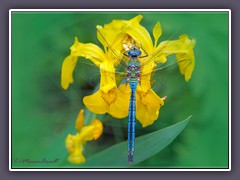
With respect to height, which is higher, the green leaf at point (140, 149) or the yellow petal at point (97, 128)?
the yellow petal at point (97, 128)

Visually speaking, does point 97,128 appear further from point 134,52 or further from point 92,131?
point 134,52

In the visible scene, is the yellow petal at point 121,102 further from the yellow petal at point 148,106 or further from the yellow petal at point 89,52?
the yellow petal at point 89,52

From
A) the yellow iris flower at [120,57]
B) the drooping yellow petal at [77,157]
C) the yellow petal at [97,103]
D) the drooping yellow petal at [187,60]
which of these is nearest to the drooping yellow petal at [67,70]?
the yellow iris flower at [120,57]

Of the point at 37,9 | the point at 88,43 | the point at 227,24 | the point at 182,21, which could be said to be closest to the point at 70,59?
the point at 88,43

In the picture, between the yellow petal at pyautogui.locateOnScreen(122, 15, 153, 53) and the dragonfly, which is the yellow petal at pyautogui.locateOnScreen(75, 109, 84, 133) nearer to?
the dragonfly

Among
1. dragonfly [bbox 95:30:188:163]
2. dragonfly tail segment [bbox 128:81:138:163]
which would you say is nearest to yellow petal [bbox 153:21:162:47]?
dragonfly [bbox 95:30:188:163]

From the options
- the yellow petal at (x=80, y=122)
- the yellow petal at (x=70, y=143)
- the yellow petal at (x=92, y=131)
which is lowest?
the yellow petal at (x=70, y=143)

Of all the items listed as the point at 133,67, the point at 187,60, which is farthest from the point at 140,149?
the point at 187,60
